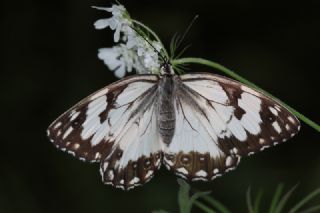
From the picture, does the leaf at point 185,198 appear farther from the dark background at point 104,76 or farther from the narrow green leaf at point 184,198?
the dark background at point 104,76

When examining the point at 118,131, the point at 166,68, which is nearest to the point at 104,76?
the point at 118,131

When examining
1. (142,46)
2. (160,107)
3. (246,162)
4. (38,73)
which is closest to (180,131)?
(160,107)

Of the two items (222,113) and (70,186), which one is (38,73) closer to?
(70,186)

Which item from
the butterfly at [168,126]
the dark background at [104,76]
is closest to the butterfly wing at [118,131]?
the butterfly at [168,126]

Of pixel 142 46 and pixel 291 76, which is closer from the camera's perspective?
pixel 142 46

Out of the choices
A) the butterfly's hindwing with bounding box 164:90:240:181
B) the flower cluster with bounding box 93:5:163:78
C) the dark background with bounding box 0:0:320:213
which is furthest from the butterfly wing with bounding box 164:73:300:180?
the dark background with bounding box 0:0:320:213

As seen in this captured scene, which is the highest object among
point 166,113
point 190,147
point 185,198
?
point 166,113

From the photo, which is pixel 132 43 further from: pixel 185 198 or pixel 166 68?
pixel 185 198
